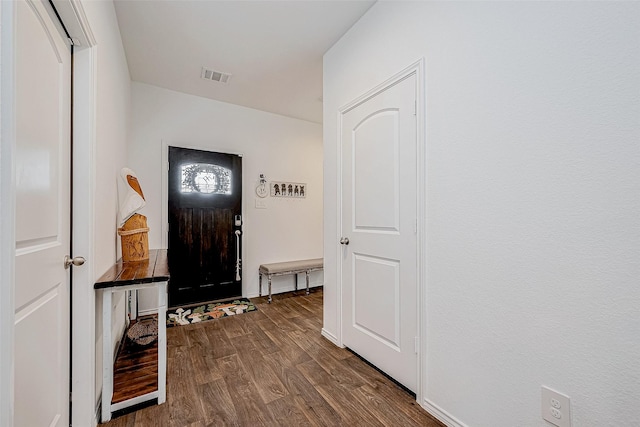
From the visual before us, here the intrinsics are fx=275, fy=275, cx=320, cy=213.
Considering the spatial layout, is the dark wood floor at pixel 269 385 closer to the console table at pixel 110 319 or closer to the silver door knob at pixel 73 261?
the console table at pixel 110 319

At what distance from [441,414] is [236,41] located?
3059 mm

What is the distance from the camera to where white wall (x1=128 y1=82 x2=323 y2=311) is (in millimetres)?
3164

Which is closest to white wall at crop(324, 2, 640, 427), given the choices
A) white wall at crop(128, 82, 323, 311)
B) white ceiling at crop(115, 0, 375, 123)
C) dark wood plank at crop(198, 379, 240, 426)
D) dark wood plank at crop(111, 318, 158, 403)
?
white ceiling at crop(115, 0, 375, 123)

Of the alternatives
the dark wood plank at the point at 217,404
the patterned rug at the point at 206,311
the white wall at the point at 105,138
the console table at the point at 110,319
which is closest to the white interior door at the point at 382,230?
the dark wood plank at the point at 217,404

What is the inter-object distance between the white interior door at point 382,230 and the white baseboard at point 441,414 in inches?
4.7

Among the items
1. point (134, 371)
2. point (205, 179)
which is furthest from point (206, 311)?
point (205, 179)

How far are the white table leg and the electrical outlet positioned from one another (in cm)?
205

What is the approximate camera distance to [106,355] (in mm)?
1470

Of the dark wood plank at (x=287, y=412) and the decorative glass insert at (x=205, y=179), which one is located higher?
the decorative glass insert at (x=205, y=179)

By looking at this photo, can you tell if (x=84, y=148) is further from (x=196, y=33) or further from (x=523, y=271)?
(x=523, y=271)

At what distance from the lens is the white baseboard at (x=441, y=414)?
4.59 ft

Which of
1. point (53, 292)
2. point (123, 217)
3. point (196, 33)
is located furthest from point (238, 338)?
point (196, 33)

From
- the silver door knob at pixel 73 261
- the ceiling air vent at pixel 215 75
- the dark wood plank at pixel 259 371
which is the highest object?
the ceiling air vent at pixel 215 75

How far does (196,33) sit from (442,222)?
8.00 feet
